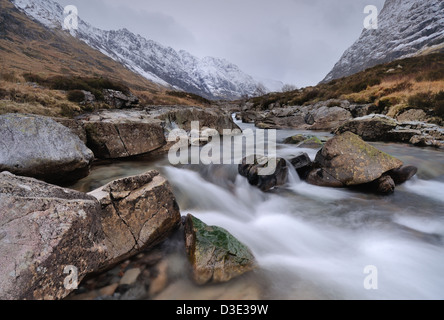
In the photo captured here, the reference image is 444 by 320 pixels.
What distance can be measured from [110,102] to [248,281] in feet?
45.9

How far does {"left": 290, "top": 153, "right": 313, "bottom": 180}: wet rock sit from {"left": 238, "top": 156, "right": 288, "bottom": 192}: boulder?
0.60 m

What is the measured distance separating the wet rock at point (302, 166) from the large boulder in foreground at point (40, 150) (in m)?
5.93

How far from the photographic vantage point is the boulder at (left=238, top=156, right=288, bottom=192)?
579 cm

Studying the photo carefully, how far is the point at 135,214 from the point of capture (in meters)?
3.07

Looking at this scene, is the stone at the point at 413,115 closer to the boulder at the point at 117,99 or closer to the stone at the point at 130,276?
the stone at the point at 130,276

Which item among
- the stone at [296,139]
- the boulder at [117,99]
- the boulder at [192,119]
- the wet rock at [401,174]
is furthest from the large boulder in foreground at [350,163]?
the boulder at [117,99]

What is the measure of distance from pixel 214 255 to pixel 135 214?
1348 mm

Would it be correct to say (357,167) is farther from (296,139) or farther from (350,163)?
(296,139)

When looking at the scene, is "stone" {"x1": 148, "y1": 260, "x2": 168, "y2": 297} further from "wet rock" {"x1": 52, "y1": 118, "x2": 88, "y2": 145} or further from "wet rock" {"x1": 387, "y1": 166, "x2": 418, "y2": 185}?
"wet rock" {"x1": 387, "y1": 166, "x2": 418, "y2": 185}

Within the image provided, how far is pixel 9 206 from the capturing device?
1966 mm

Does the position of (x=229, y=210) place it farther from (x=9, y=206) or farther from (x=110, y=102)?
(x=110, y=102)

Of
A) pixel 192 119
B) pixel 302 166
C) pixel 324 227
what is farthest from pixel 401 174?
pixel 192 119
